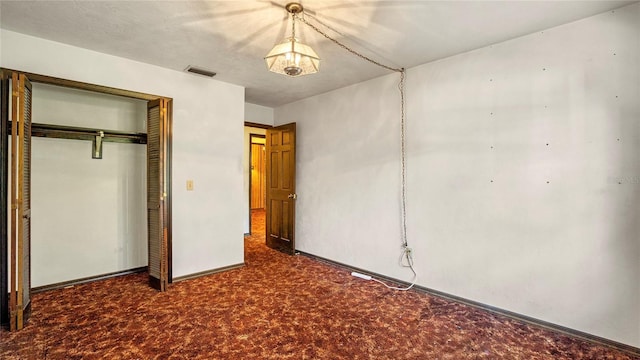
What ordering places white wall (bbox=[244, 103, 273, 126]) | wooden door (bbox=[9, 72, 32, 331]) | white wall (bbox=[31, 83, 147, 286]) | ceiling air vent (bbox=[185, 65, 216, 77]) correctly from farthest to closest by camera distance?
white wall (bbox=[244, 103, 273, 126]) → ceiling air vent (bbox=[185, 65, 216, 77]) → white wall (bbox=[31, 83, 147, 286]) → wooden door (bbox=[9, 72, 32, 331])

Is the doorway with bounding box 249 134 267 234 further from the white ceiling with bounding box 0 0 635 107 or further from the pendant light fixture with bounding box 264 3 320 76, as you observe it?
the pendant light fixture with bounding box 264 3 320 76

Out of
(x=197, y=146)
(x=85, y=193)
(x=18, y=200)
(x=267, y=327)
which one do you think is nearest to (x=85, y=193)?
(x=85, y=193)

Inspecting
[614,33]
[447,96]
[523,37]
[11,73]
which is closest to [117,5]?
[11,73]

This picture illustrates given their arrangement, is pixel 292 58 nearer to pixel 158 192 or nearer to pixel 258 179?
pixel 158 192

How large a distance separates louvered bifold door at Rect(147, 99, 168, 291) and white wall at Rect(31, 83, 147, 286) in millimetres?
658

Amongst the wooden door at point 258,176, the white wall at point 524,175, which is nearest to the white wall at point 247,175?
the wooden door at point 258,176

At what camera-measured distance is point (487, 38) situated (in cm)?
279

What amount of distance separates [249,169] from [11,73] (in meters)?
4.17

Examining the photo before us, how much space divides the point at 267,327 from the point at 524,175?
270 cm

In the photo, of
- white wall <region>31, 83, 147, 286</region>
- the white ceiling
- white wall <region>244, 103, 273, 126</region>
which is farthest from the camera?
white wall <region>244, 103, 273, 126</region>

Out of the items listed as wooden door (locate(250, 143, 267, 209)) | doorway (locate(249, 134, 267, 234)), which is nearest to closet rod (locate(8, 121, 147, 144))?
doorway (locate(249, 134, 267, 234))

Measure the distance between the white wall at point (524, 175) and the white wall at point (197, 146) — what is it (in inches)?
71.1

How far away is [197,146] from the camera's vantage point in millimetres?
3846

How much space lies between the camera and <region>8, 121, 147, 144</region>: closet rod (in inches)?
127
